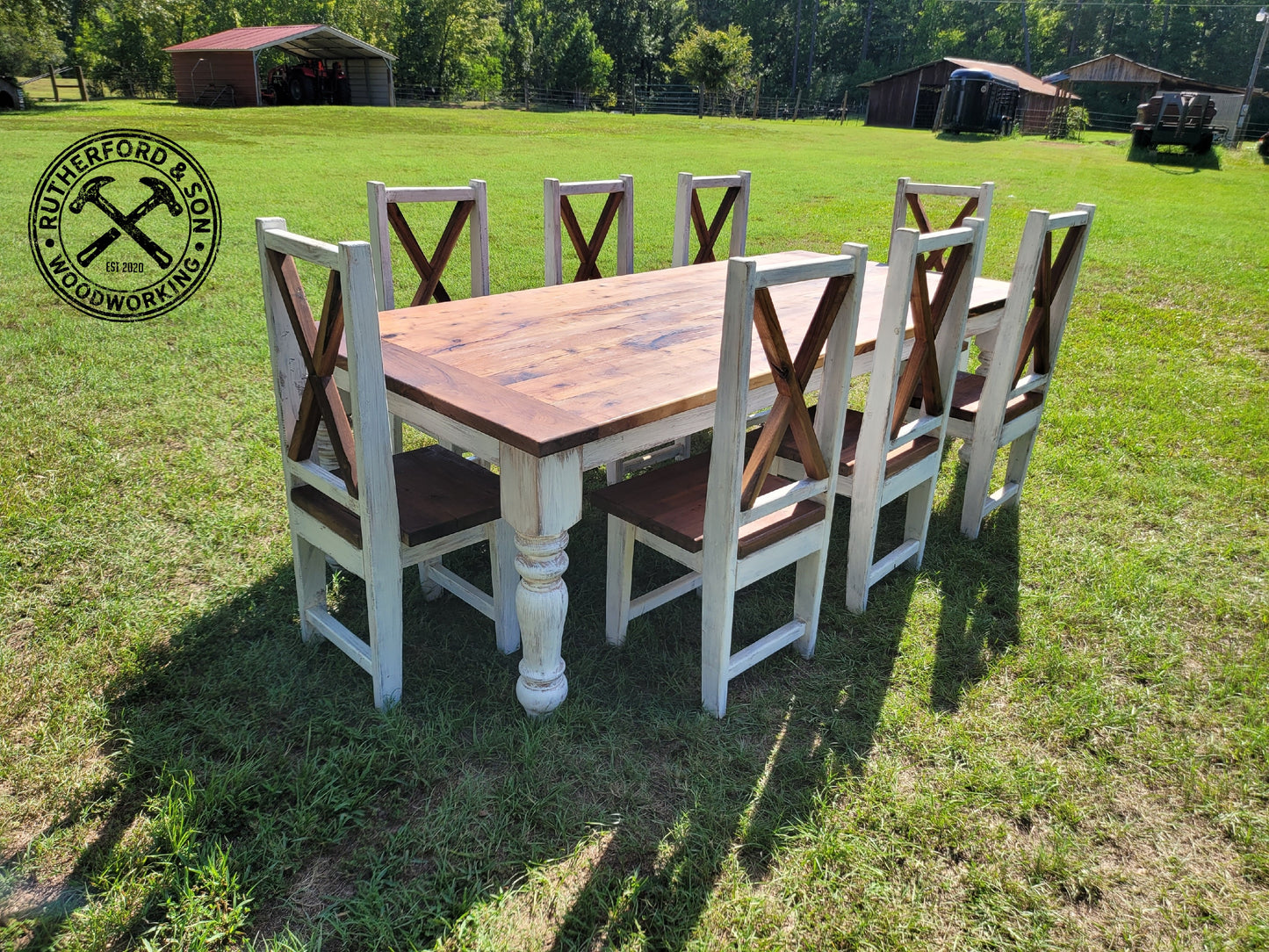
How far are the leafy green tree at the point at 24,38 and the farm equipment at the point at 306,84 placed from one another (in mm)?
6203

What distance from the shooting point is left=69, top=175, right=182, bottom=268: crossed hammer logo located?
7.61m

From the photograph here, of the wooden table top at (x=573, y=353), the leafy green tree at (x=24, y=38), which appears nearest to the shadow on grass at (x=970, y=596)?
the wooden table top at (x=573, y=353)

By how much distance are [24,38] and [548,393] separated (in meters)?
31.7

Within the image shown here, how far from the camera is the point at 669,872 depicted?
1952 millimetres

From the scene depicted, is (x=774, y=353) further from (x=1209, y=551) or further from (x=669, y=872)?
(x=1209, y=551)

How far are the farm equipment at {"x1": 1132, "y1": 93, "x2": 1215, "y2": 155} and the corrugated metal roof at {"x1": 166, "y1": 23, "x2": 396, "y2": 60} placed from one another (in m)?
22.4

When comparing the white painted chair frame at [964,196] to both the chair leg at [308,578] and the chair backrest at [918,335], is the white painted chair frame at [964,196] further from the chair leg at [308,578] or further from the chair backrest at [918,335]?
the chair leg at [308,578]

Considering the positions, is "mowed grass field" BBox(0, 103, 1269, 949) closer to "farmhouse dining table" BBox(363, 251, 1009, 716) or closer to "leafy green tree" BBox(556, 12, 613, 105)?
"farmhouse dining table" BBox(363, 251, 1009, 716)

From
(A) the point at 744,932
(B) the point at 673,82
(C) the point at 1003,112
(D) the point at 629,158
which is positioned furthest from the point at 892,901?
(B) the point at 673,82

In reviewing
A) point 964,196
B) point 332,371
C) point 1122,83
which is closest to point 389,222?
point 332,371

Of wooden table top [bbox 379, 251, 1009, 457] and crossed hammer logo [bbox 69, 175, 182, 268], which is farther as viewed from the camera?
crossed hammer logo [bbox 69, 175, 182, 268]

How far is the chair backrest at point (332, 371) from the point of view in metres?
1.98

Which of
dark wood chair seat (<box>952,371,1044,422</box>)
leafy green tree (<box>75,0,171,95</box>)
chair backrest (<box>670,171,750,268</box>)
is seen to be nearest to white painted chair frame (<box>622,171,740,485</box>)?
chair backrest (<box>670,171,750,268</box>)
